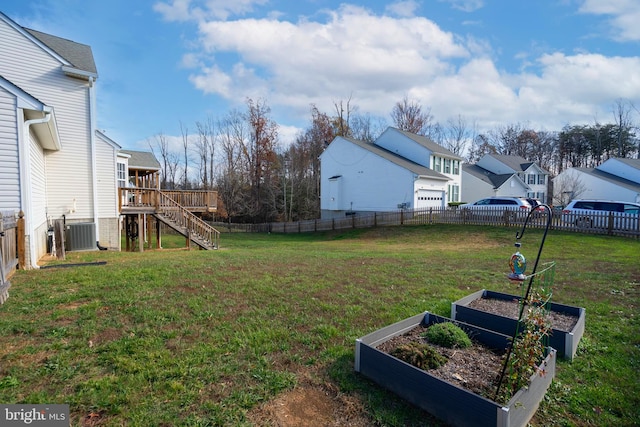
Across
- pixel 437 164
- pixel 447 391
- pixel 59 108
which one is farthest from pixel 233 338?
pixel 437 164

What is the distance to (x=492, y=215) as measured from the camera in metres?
18.6

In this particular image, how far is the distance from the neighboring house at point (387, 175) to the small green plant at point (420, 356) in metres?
21.7

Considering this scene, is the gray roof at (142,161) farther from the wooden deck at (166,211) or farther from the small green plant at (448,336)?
the small green plant at (448,336)

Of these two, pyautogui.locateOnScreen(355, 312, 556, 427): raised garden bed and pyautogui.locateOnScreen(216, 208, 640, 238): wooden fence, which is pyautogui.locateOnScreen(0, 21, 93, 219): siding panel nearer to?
pyautogui.locateOnScreen(355, 312, 556, 427): raised garden bed

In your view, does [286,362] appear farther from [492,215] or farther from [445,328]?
[492,215]

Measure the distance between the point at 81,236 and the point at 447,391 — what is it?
12.3m

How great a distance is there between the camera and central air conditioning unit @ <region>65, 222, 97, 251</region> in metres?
10.8

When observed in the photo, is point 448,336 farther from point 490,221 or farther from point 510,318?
point 490,221

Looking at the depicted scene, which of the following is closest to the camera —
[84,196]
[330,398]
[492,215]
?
[330,398]

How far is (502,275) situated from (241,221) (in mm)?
31654

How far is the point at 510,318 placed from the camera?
3918mm

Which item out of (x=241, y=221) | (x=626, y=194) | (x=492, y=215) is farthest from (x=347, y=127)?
(x=626, y=194)

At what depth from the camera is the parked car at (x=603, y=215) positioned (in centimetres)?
1481

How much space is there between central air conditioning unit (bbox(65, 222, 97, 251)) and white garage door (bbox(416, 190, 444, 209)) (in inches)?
785
